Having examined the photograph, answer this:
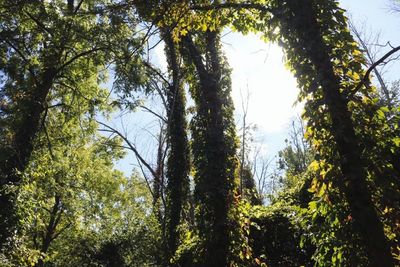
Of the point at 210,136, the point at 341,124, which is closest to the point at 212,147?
the point at 210,136

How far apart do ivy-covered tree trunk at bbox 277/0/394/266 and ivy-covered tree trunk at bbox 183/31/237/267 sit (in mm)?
3292

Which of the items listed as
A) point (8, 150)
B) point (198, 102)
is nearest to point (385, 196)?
point (198, 102)

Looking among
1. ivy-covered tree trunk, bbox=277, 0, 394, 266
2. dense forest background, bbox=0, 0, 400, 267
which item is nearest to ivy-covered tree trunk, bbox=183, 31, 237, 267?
dense forest background, bbox=0, 0, 400, 267

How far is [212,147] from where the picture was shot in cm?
741

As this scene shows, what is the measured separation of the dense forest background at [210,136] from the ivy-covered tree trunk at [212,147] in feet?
0.08

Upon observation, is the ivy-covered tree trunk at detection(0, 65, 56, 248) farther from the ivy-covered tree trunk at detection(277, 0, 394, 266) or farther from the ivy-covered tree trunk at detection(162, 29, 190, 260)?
the ivy-covered tree trunk at detection(277, 0, 394, 266)

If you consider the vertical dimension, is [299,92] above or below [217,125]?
below

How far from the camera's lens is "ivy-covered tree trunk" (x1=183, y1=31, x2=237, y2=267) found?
6.90 meters

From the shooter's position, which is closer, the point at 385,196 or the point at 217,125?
the point at 385,196

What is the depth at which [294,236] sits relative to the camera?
8062mm

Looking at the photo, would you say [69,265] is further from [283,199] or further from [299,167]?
[299,167]

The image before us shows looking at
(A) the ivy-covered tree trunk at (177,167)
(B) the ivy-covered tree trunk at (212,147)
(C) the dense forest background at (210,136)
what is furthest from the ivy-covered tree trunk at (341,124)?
(A) the ivy-covered tree trunk at (177,167)

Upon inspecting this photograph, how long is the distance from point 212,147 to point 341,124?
380cm

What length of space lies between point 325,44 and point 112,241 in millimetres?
15347
